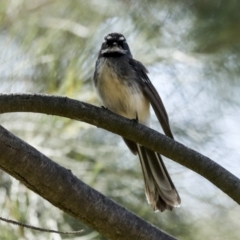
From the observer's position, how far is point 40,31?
215 cm

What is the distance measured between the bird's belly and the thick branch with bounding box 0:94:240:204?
2.03ft

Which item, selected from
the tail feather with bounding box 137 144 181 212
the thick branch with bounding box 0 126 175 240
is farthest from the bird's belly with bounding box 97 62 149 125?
the thick branch with bounding box 0 126 175 240

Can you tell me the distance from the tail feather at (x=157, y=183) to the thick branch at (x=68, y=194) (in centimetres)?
49

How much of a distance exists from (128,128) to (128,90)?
69 centimetres

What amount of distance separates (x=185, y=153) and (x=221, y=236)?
0.67 meters

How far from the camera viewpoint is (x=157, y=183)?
2.02 m

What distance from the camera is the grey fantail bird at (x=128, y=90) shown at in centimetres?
211

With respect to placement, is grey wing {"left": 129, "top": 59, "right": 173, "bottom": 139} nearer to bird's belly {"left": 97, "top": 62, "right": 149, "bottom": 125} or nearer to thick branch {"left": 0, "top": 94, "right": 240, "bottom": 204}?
bird's belly {"left": 97, "top": 62, "right": 149, "bottom": 125}

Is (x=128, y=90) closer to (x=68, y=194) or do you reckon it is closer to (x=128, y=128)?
(x=128, y=128)

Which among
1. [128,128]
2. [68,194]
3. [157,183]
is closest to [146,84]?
[157,183]

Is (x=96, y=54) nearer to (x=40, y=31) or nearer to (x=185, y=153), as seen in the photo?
(x=40, y=31)

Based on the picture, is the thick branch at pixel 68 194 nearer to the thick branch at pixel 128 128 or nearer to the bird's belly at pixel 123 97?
the thick branch at pixel 128 128

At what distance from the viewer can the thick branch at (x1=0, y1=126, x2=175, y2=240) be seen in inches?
54.8

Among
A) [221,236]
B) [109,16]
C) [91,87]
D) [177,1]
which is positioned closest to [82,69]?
[91,87]
